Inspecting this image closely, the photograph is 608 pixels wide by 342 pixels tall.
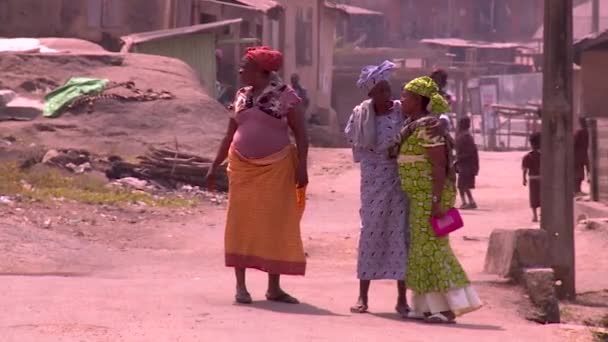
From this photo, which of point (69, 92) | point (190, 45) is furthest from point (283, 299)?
point (190, 45)

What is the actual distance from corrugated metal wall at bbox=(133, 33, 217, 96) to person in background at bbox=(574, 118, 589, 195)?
7.69 metres

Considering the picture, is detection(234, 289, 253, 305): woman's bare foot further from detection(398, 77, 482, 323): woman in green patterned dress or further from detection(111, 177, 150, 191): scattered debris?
detection(111, 177, 150, 191): scattered debris

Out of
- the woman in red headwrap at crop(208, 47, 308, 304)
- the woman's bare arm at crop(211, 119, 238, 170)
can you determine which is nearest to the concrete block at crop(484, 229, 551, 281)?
the woman in red headwrap at crop(208, 47, 308, 304)

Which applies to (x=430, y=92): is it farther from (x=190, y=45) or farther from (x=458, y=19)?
(x=458, y=19)

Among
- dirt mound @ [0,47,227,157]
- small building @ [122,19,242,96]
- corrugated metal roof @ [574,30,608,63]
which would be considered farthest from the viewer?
small building @ [122,19,242,96]

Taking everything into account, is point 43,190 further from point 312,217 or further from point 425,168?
point 425,168

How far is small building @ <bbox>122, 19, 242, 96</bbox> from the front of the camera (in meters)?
22.2

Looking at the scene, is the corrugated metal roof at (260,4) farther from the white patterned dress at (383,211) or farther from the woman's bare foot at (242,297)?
the woman's bare foot at (242,297)

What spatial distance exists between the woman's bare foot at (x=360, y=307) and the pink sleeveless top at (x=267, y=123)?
1085 millimetres

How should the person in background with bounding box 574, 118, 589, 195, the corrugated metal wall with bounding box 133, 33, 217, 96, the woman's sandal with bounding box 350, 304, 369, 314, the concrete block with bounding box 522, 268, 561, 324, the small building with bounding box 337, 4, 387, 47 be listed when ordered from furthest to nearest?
the small building with bounding box 337, 4, 387, 47 < the corrugated metal wall with bounding box 133, 33, 217, 96 < the person in background with bounding box 574, 118, 589, 195 < the concrete block with bounding box 522, 268, 561, 324 < the woman's sandal with bounding box 350, 304, 369, 314

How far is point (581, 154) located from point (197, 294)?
10.2 m

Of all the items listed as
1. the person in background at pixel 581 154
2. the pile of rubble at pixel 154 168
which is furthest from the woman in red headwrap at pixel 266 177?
the person in background at pixel 581 154

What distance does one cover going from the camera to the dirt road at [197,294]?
Answer: 6707mm

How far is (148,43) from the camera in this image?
22469mm
